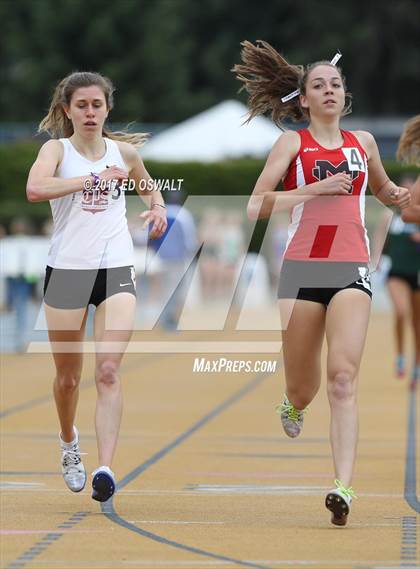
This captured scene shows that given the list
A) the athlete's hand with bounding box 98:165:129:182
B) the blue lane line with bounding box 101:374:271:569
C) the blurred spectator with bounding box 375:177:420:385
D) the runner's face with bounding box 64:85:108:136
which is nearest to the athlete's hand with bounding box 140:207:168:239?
the athlete's hand with bounding box 98:165:129:182

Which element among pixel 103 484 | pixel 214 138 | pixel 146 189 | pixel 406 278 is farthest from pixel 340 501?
pixel 214 138

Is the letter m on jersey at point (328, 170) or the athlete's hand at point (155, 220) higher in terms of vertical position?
the letter m on jersey at point (328, 170)

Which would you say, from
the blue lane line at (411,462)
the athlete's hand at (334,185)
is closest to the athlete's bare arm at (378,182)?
the athlete's hand at (334,185)

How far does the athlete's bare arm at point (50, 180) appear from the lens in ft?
25.4

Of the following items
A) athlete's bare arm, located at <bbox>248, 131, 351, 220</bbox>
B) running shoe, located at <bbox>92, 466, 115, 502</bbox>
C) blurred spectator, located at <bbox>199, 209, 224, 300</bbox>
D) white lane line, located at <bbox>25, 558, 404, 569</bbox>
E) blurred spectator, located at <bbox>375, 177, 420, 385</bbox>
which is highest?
athlete's bare arm, located at <bbox>248, 131, 351, 220</bbox>

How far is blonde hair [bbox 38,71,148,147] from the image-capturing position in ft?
26.8

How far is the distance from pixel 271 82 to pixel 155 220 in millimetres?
1171

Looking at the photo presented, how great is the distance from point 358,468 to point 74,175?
3.16 metres

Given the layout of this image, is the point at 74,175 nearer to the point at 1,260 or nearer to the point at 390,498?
the point at 390,498

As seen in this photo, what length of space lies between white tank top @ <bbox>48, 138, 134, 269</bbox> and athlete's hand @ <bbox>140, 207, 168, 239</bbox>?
0.50ft

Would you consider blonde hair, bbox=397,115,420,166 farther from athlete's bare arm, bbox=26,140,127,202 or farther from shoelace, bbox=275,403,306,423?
athlete's bare arm, bbox=26,140,127,202

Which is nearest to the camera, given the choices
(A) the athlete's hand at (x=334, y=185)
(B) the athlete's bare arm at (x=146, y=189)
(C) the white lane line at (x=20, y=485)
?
(A) the athlete's hand at (x=334, y=185)

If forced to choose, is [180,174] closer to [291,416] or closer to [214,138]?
[214,138]

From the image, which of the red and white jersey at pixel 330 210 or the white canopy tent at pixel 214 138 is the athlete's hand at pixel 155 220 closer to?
the red and white jersey at pixel 330 210
